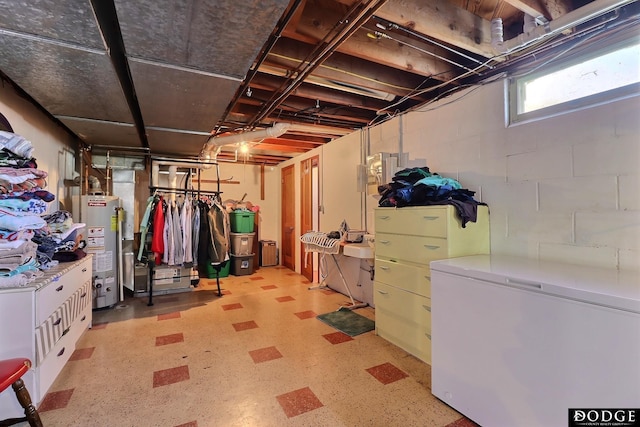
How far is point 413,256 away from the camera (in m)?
2.43

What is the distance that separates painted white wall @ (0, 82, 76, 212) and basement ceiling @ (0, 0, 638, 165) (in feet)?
0.79

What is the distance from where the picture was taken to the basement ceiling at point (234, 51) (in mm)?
1447

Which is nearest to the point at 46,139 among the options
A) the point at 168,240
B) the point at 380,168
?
the point at 168,240

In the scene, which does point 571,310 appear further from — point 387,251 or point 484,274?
point 387,251

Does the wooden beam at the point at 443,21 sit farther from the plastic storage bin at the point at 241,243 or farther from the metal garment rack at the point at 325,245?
the plastic storage bin at the point at 241,243

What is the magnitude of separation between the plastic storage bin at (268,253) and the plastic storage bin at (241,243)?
740mm

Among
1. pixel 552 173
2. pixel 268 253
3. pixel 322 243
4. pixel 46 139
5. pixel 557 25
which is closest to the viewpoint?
pixel 557 25

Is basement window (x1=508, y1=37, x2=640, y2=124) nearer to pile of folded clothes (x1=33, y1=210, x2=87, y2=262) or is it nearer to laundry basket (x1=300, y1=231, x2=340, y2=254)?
laundry basket (x1=300, y1=231, x2=340, y2=254)

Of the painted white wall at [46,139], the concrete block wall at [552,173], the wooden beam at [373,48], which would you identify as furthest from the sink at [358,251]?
the painted white wall at [46,139]

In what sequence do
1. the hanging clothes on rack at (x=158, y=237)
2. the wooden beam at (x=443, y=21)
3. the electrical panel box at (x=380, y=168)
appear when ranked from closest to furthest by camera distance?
the wooden beam at (x=443, y=21)
the electrical panel box at (x=380, y=168)
the hanging clothes on rack at (x=158, y=237)

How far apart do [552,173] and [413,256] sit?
3.77 ft

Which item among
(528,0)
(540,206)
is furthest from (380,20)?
(540,206)

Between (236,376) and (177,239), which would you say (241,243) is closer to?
(177,239)

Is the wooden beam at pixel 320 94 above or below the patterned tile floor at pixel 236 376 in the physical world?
above
